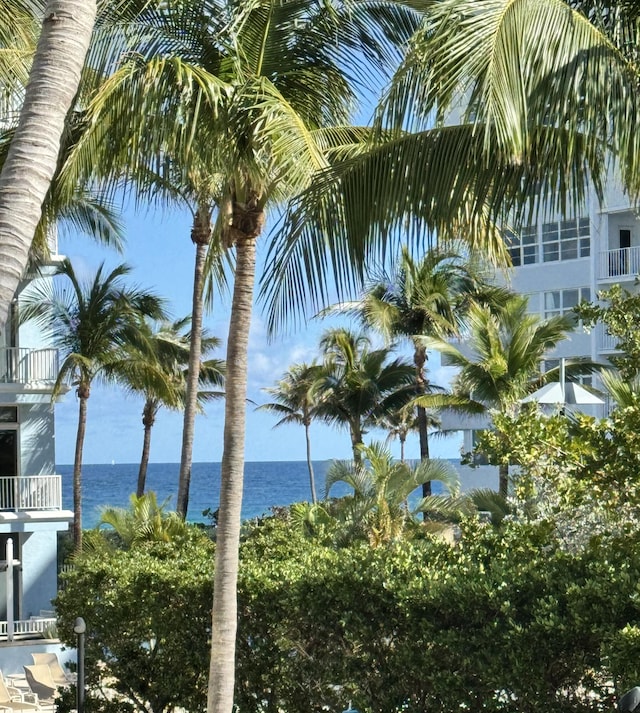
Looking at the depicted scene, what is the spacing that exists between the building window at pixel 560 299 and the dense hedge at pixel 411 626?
29.2 m

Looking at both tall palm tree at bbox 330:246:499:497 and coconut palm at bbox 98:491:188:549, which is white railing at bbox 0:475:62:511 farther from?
tall palm tree at bbox 330:246:499:497

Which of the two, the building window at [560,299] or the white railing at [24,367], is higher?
the building window at [560,299]

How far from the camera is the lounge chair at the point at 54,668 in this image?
68.5 feet

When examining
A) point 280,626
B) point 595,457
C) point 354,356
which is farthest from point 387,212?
point 354,356

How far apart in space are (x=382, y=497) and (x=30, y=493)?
1267 cm

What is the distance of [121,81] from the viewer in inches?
334

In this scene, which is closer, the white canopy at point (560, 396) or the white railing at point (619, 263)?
the white canopy at point (560, 396)

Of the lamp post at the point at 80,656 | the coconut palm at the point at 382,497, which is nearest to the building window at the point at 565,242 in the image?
the coconut palm at the point at 382,497

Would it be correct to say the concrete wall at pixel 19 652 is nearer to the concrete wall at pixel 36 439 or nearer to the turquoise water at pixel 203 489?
the concrete wall at pixel 36 439

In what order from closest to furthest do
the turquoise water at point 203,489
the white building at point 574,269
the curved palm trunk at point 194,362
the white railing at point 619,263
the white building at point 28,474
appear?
the curved palm trunk at point 194,362 < the white building at point 28,474 < the white railing at point 619,263 < the white building at point 574,269 < the turquoise water at point 203,489

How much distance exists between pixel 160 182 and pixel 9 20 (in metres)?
2.05

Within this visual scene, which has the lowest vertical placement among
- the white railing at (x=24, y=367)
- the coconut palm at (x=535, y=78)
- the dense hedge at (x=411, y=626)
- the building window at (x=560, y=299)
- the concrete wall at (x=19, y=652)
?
the concrete wall at (x=19, y=652)

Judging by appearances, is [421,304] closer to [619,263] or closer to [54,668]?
[619,263]

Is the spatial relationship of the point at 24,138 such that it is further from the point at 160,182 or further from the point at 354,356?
the point at 354,356
